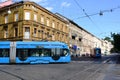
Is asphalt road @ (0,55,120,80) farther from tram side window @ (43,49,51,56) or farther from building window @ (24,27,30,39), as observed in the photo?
building window @ (24,27,30,39)

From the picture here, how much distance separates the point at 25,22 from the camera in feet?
167

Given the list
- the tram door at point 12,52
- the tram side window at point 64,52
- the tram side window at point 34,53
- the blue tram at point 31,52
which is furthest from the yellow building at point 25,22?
the tram side window at point 64,52

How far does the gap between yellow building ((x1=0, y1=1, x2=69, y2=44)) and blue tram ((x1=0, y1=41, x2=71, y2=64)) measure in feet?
39.1

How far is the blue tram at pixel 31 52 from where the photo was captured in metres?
36.2

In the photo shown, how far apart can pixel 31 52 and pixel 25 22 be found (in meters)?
15.2

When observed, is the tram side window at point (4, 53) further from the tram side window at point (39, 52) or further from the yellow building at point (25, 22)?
the yellow building at point (25, 22)

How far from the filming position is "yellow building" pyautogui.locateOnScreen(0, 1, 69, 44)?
50906 mm

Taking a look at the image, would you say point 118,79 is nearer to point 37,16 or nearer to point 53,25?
point 37,16

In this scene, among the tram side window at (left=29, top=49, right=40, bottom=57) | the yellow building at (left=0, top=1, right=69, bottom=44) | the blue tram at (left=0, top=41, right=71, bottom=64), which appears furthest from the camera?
the yellow building at (left=0, top=1, right=69, bottom=44)

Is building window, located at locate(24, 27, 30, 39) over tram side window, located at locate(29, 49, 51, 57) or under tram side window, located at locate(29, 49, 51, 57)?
over

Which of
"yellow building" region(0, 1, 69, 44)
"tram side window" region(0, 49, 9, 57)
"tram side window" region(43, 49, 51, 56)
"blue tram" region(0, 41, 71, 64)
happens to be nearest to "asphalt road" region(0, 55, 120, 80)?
"blue tram" region(0, 41, 71, 64)

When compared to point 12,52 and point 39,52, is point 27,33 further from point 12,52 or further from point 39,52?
point 12,52

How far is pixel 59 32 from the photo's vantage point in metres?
67.7

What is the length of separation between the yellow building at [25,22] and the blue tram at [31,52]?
11917mm
